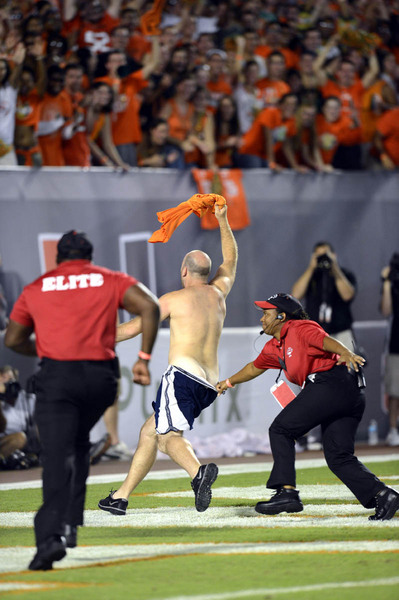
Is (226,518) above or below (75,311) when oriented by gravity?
below

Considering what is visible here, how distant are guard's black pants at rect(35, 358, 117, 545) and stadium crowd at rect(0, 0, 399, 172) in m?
7.41

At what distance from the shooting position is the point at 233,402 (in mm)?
14172

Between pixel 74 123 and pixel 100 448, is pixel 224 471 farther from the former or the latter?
pixel 74 123

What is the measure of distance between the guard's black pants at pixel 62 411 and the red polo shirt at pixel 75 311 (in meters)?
0.08

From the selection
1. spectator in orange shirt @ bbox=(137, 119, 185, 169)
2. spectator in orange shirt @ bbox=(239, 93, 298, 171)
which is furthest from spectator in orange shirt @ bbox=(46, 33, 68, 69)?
spectator in orange shirt @ bbox=(239, 93, 298, 171)

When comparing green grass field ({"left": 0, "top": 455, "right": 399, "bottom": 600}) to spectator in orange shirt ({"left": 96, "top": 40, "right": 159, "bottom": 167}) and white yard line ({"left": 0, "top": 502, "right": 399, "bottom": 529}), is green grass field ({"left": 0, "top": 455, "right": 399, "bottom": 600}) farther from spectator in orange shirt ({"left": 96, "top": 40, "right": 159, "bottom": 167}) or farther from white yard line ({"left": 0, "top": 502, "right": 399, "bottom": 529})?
spectator in orange shirt ({"left": 96, "top": 40, "right": 159, "bottom": 167})

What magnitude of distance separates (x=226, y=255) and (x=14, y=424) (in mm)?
4786

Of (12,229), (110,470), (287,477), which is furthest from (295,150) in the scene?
(287,477)

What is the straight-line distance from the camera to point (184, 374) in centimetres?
809

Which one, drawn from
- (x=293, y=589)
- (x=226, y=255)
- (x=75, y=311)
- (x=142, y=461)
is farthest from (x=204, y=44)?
(x=293, y=589)

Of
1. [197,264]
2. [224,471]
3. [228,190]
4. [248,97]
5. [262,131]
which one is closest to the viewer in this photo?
[197,264]

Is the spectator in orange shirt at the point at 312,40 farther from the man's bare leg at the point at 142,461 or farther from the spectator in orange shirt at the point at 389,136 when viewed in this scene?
the man's bare leg at the point at 142,461

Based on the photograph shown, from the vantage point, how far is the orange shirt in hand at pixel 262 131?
587 inches

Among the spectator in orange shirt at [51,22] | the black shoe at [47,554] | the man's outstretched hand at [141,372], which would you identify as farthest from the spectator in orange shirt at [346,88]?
the black shoe at [47,554]
